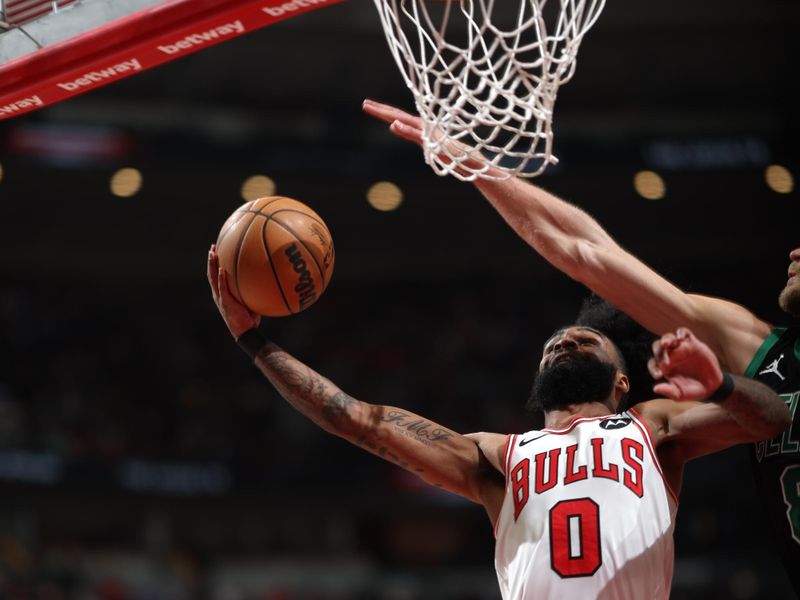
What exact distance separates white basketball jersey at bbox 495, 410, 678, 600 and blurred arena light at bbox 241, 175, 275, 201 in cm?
944

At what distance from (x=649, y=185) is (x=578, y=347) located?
9437mm

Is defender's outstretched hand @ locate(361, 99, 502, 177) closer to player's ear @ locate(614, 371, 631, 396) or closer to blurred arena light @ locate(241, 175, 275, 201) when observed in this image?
player's ear @ locate(614, 371, 631, 396)

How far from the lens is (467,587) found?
36.8 ft

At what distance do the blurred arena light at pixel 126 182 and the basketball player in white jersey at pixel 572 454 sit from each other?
9417 millimetres

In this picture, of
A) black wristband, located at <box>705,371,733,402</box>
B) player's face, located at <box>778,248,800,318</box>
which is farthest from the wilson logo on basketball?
player's face, located at <box>778,248,800,318</box>

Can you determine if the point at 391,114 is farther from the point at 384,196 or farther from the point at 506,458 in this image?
the point at 384,196

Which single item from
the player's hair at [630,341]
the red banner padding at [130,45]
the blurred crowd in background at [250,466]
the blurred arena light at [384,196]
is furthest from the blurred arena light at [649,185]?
the red banner padding at [130,45]

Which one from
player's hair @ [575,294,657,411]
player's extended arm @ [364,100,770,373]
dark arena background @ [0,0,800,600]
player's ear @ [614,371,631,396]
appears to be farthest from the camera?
dark arena background @ [0,0,800,600]

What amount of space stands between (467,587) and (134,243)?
20.2 ft

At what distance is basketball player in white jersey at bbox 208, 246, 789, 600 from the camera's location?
9.48 ft

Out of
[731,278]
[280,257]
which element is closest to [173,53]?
[280,257]

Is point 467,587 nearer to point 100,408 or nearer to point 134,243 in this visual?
point 100,408

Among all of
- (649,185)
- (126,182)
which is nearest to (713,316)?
(649,185)

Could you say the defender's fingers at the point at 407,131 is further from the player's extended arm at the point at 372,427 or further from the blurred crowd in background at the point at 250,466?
the blurred crowd in background at the point at 250,466
